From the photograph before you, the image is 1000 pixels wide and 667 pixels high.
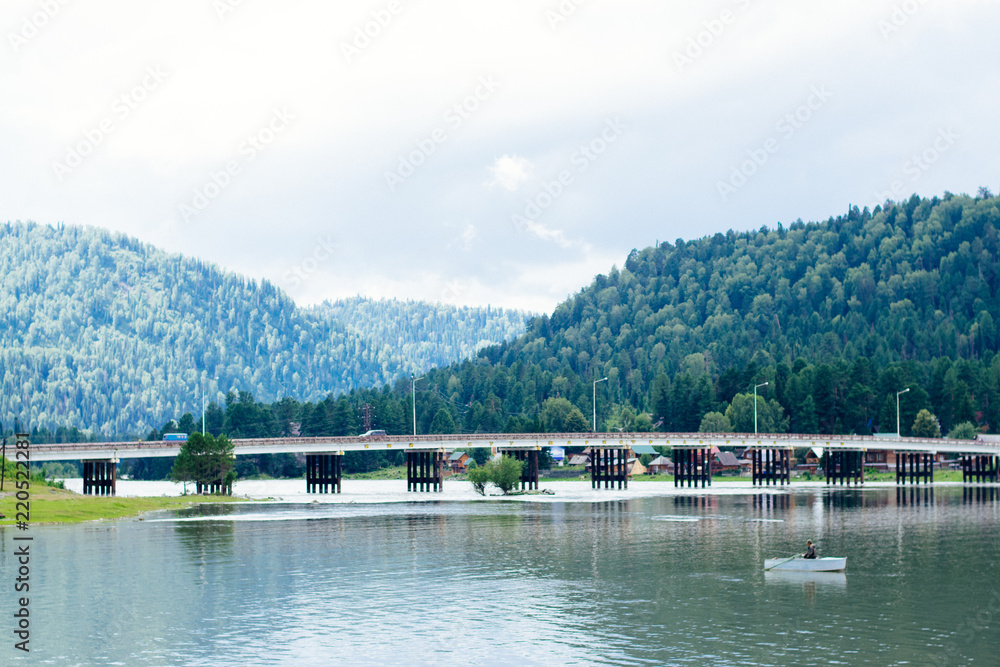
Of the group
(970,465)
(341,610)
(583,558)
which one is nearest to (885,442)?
(970,465)

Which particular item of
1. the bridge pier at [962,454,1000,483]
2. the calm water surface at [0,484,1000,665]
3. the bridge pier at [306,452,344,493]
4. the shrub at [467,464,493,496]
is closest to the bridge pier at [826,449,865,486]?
the bridge pier at [962,454,1000,483]

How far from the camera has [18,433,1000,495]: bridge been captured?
142125mm

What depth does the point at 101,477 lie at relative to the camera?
144250mm

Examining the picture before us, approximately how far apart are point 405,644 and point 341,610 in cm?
832

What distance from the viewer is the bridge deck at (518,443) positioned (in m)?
142

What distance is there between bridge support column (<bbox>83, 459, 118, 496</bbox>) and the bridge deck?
2355mm

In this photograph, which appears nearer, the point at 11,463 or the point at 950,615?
the point at 950,615

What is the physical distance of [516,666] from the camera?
40.4 meters

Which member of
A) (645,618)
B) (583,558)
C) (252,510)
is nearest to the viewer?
(645,618)

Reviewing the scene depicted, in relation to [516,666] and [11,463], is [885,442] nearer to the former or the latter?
[11,463]

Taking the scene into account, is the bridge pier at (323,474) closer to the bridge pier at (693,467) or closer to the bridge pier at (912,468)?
the bridge pier at (693,467)

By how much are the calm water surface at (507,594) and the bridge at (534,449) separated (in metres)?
50.8

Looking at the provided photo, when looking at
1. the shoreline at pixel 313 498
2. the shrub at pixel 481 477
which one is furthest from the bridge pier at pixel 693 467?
the shrub at pixel 481 477

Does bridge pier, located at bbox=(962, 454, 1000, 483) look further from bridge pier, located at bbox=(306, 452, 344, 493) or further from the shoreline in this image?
bridge pier, located at bbox=(306, 452, 344, 493)
